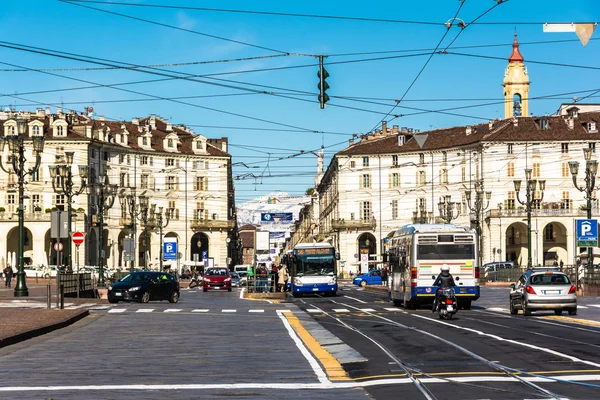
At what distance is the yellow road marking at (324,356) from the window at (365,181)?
96.2m

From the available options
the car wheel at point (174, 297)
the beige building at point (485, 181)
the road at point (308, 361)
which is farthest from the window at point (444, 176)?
the road at point (308, 361)

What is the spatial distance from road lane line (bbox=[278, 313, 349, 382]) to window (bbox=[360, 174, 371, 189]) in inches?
3766

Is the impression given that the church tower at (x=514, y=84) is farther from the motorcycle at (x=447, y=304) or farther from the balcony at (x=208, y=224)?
the motorcycle at (x=447, y=304)

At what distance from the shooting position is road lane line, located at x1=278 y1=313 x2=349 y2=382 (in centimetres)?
1404

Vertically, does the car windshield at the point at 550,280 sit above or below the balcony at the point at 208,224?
below

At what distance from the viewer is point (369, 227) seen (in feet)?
397

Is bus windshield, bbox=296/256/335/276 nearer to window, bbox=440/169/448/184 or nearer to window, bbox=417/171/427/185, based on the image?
window, bbox=440/169/448/184

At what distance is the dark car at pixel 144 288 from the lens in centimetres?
4416

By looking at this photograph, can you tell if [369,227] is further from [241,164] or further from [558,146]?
[241,164]

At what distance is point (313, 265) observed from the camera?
5838cm

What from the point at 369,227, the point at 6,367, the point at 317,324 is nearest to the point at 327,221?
the point at 369,227

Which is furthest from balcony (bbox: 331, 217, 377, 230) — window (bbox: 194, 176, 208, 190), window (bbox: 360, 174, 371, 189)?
window (bbox: 194, 176, 208, 190)

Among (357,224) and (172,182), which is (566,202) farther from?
(172,182)

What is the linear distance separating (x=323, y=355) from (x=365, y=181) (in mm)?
105799
